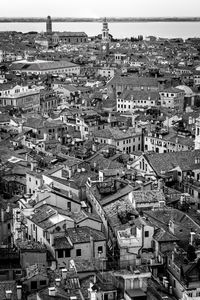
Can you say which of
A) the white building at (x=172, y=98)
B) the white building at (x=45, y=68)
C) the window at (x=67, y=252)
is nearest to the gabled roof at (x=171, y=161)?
the window at (x=67, y=252)

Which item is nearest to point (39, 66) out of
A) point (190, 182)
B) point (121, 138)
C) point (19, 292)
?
point (121, 138)

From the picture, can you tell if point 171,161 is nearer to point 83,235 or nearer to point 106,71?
point 83,235

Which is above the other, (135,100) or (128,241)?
(128,241)

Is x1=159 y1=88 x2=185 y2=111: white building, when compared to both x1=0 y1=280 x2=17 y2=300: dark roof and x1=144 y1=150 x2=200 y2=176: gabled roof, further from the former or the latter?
x1=0 y1=280 x2=17 y2=300: dark roof

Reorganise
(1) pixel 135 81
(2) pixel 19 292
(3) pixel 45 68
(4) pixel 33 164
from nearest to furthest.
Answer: (2) pixel 19 292 → (4) pixel 33 164 → (1) pixel 135 81 → (3) pixel 45 68

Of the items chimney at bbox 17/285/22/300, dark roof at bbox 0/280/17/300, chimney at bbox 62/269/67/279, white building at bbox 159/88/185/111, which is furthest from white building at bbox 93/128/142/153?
chimney at bbox 17/285/22/300

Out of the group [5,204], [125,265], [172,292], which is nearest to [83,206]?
[5,204]

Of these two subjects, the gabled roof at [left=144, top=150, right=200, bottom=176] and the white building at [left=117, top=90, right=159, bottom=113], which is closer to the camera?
the gabled roof at [left=144, top=150, right=200, bottom=176]

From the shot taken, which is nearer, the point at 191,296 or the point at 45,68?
the point at 191,296

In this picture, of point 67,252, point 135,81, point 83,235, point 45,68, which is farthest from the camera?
point 45,68

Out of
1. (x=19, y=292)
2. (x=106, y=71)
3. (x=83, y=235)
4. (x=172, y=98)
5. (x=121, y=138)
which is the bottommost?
(x=106, y=71)

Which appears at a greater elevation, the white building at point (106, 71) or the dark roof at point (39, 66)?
the dark roof at point (39, 66)

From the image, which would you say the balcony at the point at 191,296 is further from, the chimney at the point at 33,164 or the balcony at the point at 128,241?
the chimney at the point at 33,164
